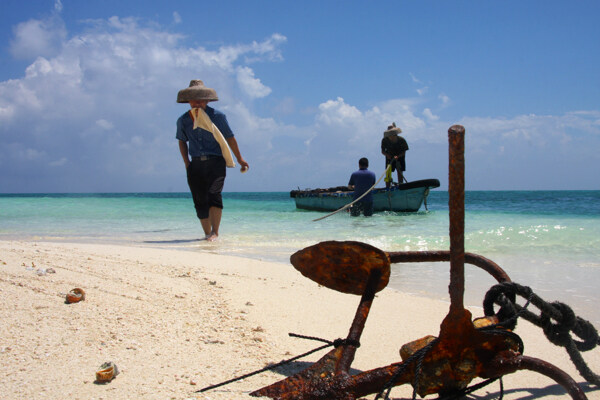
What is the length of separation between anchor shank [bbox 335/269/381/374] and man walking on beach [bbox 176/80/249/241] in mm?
4706

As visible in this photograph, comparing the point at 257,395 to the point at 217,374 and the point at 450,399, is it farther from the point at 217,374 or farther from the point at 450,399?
the point at 450,399

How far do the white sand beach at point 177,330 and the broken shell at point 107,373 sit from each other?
0.08 feet

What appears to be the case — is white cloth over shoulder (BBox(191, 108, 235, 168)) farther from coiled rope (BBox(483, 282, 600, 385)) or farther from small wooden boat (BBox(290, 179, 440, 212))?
small wooden boat (BBox(290, 179, 440, 212))

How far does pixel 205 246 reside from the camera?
563 centimetres

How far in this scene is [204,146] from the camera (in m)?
5.86

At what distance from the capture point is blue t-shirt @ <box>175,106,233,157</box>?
5785mm

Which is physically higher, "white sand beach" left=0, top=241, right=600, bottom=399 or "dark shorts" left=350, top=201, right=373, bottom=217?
"dark shorts" left=350, top=201, right=373, bottom=217

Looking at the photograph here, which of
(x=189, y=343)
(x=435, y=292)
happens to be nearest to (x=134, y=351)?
(x=189, y=343)

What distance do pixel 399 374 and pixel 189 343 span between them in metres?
1.04

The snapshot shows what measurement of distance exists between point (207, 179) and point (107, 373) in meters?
4.57

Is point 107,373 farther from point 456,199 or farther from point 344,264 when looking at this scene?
point 456,199

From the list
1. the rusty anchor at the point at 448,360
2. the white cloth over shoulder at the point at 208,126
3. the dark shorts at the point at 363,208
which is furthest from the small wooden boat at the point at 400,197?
the rusty anchor at the point at 448,360

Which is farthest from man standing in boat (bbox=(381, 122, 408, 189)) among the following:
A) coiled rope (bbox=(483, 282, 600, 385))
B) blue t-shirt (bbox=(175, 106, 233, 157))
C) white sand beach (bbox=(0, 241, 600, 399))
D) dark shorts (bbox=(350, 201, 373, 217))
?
coiled rope (bbox=(483, 282, 600, 385))

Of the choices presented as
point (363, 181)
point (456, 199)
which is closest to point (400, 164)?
point (363, 181)
